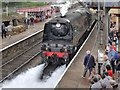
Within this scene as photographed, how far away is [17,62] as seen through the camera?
13930 millimetres

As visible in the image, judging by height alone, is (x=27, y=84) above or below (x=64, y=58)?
below

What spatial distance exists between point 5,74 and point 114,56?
6571 millimetres

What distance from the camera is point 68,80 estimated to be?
915 centimetres

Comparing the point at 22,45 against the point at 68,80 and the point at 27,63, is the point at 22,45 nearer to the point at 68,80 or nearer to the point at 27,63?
the point at 27,63

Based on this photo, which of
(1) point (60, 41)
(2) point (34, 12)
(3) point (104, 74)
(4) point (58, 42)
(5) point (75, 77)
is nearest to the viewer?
(3) point (104, 74)

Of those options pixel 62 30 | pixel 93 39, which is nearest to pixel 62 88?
pixel 62 30

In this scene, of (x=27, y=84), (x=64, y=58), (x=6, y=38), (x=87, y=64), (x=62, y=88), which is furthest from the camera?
(x=6, y=38)

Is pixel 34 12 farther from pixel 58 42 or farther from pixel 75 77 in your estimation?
pixel 75 77

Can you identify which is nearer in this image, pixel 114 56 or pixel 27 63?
pixel 114 56

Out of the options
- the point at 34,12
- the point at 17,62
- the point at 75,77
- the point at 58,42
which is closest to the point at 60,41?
the point at 58,42

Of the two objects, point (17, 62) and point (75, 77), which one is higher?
point (75, 77)

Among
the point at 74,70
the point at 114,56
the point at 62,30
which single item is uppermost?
the point at 62,30

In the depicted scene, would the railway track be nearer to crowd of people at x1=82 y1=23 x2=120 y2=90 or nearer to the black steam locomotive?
the black steam locomotive

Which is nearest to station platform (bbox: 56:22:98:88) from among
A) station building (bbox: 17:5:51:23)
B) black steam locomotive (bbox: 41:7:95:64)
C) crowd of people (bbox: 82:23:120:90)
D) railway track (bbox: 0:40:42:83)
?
crowd of people (bbox: 82:23:120:90)
